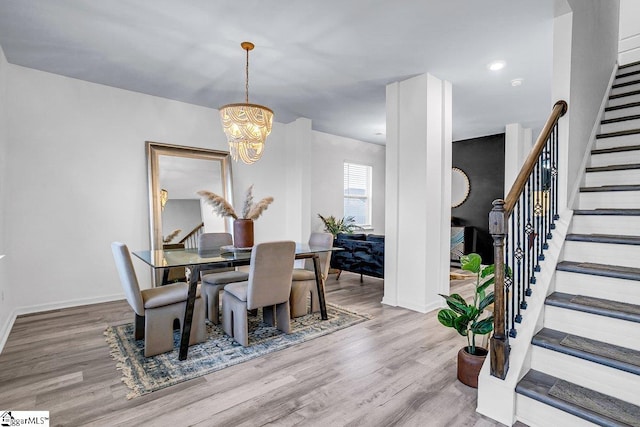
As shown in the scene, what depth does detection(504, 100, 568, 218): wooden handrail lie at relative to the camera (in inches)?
70.9

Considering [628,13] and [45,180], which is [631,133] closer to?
[628,13]

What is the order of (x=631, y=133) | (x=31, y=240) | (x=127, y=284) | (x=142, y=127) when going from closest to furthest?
(x=127, y=284), (x=631, y=133), (x=31, y=240), (x=142, y=127)

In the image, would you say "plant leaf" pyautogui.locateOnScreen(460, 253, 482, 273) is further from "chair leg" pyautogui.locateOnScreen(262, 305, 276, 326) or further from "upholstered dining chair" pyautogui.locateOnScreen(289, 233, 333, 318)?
"chair leg" pyautogui.locateOnScreen(262, 305, 276, 326)

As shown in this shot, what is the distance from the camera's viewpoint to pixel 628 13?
14.3ft

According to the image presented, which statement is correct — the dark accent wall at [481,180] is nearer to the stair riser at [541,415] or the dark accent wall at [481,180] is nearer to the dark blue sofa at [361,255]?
the dark blue sofa at [361,255]

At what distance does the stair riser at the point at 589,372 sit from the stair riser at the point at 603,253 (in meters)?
0.80

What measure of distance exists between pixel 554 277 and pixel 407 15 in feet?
7.40

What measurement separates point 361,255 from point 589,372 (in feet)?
11.1

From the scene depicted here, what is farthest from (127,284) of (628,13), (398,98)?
(628,13)

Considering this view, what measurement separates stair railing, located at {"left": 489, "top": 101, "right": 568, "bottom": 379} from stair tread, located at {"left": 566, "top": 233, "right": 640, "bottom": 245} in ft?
0.50

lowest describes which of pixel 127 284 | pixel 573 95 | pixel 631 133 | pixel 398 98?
pixel 127 284

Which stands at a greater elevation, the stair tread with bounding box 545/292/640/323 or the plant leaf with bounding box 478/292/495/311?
the stair tread with bounding box 545/292/640/323

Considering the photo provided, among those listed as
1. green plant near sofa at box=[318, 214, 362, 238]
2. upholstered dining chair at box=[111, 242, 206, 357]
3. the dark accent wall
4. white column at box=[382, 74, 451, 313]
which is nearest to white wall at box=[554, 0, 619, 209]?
white column at box=[382, 74, 451, 313]

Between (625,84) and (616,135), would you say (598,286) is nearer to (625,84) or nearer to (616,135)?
(616,135)
